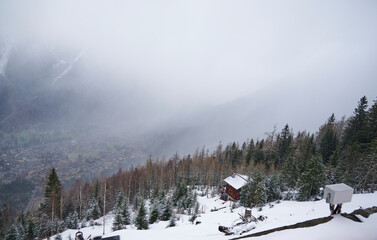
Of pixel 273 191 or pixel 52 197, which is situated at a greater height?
pixel 273 191

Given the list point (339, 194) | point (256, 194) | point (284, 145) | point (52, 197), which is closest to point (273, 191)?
point (256, 194)

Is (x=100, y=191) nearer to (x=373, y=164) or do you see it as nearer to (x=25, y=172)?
(x=373, y=164)

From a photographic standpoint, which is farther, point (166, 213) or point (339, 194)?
point (166, 213)

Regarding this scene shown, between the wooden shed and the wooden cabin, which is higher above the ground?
the wooden shed

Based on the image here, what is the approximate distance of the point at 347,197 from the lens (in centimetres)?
870

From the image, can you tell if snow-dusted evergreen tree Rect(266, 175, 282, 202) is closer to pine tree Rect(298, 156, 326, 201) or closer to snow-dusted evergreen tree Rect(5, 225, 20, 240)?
pine tree Rect(298, 156, 326, 201)

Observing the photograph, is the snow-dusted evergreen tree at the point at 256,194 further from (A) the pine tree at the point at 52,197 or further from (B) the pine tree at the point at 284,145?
(A) the pine tree at the point at 52,197

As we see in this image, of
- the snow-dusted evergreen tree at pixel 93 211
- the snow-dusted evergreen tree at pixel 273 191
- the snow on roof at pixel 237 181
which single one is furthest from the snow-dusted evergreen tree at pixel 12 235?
the snow-dusted evergreen tree at pixel 273 191

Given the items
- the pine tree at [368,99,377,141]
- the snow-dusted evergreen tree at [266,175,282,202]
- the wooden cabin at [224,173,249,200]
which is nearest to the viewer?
the snow-dusted evergreen tree at [266,175,282,202]

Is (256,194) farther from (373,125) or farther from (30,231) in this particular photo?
(30,231)

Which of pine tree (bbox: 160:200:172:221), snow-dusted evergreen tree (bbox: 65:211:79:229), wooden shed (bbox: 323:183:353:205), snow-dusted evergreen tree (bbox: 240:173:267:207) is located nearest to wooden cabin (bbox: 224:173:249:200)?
snow-dusted evergreen tree (bbox: 240:173:267:207)

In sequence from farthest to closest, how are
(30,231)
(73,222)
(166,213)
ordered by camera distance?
(73,222) < (30,231) < (166,213)

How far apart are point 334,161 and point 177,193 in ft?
126

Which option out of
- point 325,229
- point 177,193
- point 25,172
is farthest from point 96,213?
point 25,172
